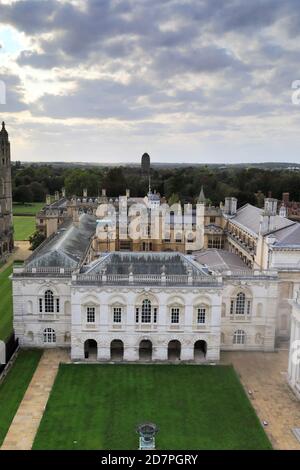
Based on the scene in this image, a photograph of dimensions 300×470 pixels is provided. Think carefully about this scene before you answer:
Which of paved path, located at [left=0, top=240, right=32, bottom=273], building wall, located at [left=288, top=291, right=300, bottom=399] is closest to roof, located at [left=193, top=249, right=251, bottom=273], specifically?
building wall, located at [left=288, top=291, right=300, bottom=399]

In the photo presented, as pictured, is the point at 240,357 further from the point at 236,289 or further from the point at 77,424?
the point at 77,424

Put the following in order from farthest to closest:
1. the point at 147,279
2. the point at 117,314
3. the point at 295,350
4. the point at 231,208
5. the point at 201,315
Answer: the point at 231,208, the point at 201,315, the point at 117,314, the point at 147,279, the point at 295,350

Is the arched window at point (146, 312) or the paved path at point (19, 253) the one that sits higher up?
the arched window at point (146, 312)

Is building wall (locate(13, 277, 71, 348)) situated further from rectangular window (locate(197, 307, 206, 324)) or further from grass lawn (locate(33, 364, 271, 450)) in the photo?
rectangular window (locate(197, 307, 206, 324))

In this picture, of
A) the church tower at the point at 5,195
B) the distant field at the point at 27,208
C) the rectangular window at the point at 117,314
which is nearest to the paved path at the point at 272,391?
the rectangular window at the point at 117,314

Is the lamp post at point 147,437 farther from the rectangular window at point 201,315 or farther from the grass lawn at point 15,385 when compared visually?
the rectangular window at point 201,315

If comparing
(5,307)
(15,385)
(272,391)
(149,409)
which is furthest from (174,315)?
(5,307)

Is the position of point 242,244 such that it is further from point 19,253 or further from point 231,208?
point 19,253
